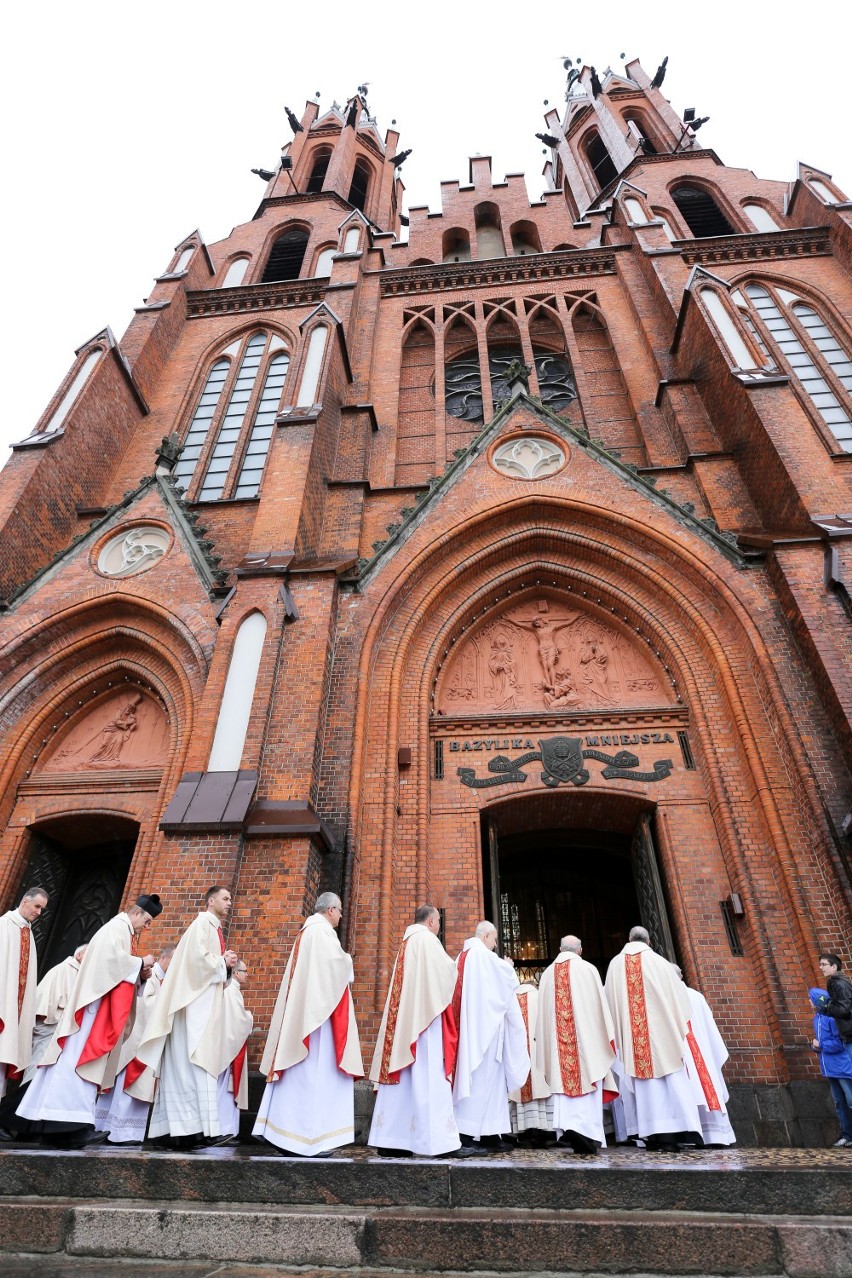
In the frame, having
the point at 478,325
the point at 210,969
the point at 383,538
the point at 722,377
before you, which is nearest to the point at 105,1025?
the point at 210,969

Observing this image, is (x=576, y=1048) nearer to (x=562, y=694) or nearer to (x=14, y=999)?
(x=14, y=999)

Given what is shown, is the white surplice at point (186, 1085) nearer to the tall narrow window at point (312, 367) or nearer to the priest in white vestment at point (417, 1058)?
the priest in white vestment at point (417, 1058)

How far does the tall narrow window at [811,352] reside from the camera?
43.8 ft

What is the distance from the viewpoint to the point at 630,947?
6266mm

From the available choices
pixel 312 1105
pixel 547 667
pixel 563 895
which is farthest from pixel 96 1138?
pixel 563 895

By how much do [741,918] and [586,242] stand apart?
18890mm

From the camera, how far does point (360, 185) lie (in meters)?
27.5

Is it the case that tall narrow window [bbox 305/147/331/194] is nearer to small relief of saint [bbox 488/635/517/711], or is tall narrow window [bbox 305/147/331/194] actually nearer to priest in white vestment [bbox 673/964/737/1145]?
small relief of saint [bbox 488/635/517/711]

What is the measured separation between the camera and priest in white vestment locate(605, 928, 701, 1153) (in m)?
5.53

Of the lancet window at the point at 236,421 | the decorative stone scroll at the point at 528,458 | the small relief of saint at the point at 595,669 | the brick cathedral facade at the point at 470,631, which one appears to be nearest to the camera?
the brick cathedral facade at the point at 470,631

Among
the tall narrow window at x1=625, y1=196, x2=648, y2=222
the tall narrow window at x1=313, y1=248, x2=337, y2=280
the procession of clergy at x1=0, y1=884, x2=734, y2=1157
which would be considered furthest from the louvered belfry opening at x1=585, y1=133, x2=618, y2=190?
the procession of clergy at x1=0, y1=884, x2=734, y2=1157

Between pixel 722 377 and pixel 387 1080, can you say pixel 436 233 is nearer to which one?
pixel 722 377

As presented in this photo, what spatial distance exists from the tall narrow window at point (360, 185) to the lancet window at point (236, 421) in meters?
12.3

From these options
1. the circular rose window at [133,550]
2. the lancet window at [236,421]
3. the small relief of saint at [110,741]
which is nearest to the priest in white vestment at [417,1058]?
the small relief of saint at [110,741]
